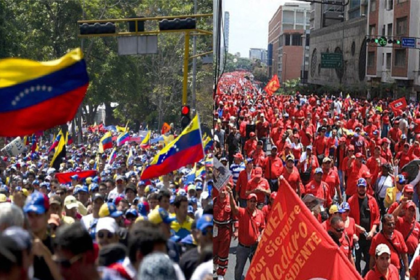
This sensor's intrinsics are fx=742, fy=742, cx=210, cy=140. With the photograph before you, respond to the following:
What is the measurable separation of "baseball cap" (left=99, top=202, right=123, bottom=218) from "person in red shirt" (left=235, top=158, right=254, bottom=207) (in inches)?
236

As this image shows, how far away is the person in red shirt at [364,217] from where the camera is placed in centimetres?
849

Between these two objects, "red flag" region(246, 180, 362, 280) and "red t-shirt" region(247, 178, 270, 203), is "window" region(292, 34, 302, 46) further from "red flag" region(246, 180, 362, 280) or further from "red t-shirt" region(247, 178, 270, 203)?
"red t-shirt" region(247, 178, 270, 203)

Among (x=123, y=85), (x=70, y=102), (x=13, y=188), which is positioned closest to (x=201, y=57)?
(x=123, y=85)

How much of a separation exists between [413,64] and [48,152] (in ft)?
65.4

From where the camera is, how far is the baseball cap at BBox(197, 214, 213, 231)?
2.16m

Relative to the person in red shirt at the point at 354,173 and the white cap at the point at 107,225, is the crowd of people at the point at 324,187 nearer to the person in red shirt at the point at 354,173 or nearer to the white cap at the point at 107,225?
the person in red shirt at the point at 354,173

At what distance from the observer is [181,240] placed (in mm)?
2107

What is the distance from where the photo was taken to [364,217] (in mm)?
8672

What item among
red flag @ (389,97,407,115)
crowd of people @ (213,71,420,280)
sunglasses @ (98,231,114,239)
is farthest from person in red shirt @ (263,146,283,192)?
red flag @ (389,97,407,115)

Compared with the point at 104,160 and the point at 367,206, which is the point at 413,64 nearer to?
the point at 367,206

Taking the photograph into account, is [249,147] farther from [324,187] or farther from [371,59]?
[371,59]

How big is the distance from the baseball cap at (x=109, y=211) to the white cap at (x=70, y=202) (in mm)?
72

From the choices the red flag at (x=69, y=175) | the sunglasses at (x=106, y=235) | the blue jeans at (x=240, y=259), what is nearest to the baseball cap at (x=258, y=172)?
the blue jeans at (x=240, y=259)

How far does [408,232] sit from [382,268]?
1.78 metres
